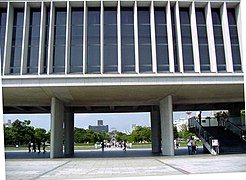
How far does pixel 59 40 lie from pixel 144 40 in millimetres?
6921

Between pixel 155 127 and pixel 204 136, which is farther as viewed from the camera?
pixel 155 127

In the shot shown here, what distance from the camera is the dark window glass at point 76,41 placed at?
2341 cm

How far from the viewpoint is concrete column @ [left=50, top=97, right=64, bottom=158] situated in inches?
984

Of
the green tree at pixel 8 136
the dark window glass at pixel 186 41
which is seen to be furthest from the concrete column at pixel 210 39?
the green tree at pixel 8 136

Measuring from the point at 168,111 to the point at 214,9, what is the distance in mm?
9617

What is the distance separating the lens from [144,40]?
24.0 m

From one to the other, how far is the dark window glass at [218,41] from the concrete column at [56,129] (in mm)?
14387

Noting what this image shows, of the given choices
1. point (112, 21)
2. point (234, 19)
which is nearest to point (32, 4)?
point (112, 21)

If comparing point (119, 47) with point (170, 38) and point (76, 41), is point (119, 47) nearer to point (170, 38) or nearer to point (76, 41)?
point (76, 41)

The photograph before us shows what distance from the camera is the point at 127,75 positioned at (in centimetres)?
2219

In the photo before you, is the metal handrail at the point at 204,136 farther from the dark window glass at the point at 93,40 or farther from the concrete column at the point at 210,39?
the dark window glass at the point at 93,40

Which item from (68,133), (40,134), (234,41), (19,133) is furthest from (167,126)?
(40,134)

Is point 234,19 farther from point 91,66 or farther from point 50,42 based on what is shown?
point 50,42

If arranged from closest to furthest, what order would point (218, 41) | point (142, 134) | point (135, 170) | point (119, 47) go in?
point (135, 170)
point (119, 47)
point (218, 41)
point (142, 134)
